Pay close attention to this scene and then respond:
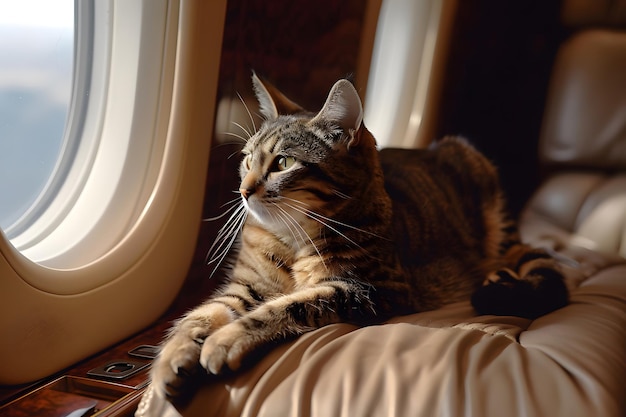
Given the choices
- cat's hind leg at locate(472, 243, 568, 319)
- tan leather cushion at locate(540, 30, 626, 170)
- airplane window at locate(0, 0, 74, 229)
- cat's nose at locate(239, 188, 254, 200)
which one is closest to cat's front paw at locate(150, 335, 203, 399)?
cat's nose at locate(239, 188, 254, 200)

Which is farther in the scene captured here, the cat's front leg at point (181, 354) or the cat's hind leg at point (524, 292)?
the cat's hind leg at point (524, 292)

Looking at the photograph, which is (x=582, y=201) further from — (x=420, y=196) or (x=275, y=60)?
(x=275, y=60)

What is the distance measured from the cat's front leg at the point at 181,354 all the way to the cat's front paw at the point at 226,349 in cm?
2

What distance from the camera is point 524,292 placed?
3.60 ft

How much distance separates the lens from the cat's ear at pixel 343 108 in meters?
0.92

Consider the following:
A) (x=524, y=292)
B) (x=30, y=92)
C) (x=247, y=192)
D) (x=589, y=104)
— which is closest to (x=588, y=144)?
(x=589, y=104)

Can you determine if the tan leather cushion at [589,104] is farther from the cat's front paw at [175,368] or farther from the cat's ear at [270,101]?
the cat's front paw at [175,368]

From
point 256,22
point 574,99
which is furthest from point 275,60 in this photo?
point 574,99

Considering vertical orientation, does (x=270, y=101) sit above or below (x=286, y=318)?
above

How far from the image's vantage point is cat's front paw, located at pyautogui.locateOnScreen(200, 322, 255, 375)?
779 mm

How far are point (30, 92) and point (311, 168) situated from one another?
473 millimetres

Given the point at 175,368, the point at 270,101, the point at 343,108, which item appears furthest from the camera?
the point at 270,101

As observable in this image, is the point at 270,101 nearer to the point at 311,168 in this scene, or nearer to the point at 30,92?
the point at 311,168

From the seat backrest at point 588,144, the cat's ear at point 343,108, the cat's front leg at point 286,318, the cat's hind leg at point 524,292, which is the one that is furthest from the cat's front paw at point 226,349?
the seat backrest at point 588,144
